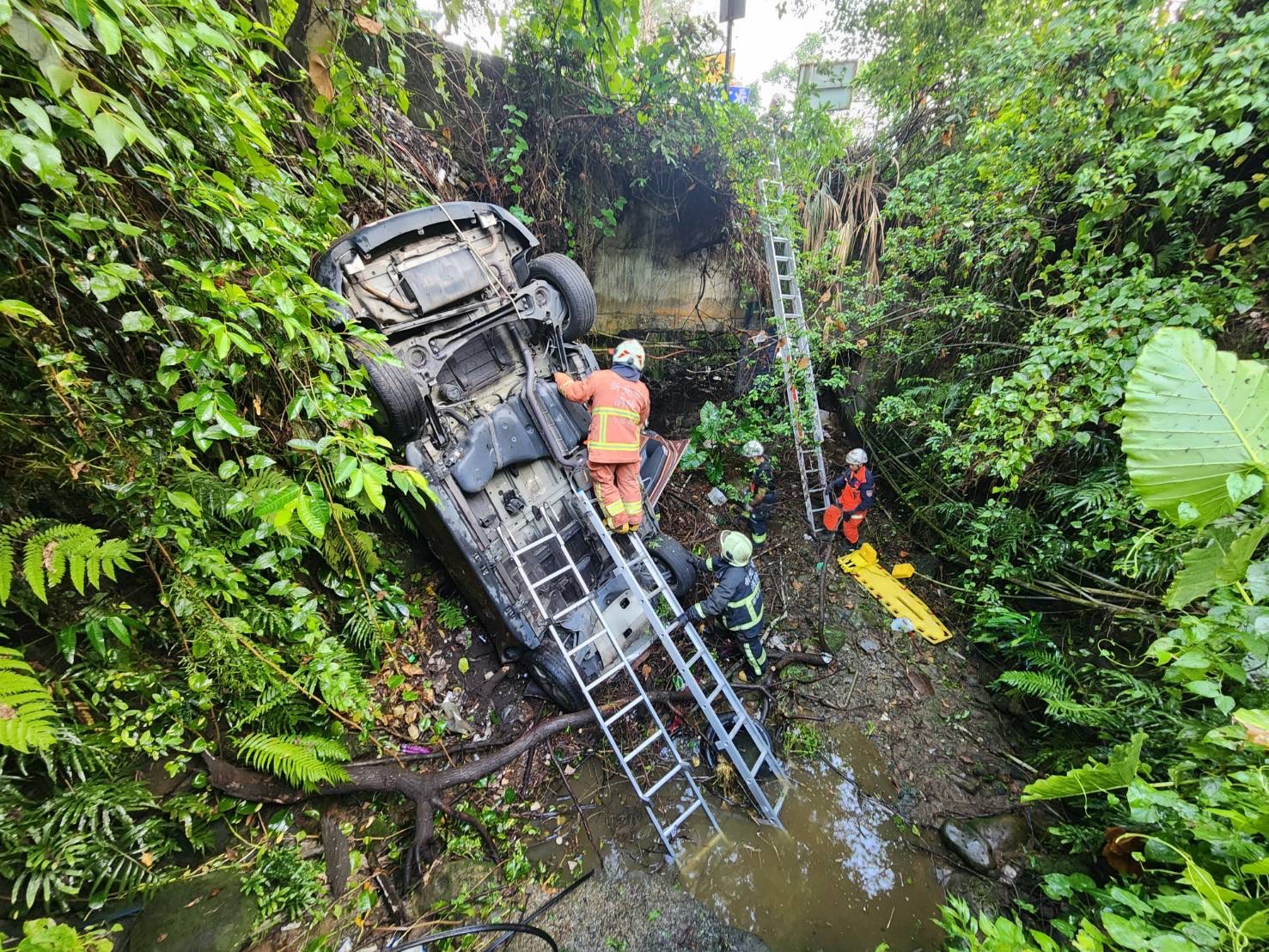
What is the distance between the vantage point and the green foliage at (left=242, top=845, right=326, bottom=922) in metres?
2.01

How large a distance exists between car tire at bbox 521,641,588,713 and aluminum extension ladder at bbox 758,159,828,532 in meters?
2.99

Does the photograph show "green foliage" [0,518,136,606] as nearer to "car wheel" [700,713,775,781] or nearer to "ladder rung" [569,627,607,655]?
"ladder rung" [569,627,607,655]

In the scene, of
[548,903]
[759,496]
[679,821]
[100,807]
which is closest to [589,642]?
[679,821]

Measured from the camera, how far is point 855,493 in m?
4.46

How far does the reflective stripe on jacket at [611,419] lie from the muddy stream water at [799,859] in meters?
2.05

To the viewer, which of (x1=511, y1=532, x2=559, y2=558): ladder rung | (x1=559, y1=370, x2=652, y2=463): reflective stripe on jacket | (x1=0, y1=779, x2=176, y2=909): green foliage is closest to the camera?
(x1=0, y1=779, x2=176, y2=909): green foliage

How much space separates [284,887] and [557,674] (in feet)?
4.98

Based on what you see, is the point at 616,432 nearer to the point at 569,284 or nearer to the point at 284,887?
the point at 569,284

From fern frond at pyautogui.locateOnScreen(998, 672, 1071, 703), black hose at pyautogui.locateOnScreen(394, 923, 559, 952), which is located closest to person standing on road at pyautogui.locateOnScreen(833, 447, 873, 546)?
fern frond at pyautogui.locateOnScreen(998, 672, 1071, 703)

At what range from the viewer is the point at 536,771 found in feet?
9.28

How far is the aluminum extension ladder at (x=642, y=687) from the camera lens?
263 cm

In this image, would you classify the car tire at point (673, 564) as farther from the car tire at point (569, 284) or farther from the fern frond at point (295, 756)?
the fern frond at point (295, 756)

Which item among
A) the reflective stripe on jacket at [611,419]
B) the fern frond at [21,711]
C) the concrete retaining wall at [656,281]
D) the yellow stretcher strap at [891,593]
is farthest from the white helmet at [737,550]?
the fern frond at [21,711]

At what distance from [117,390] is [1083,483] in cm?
515
